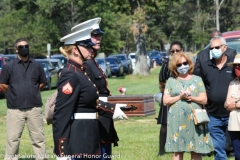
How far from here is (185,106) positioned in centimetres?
826

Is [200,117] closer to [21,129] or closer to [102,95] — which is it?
[102,95]

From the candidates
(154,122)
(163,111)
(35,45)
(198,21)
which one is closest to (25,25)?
(35,45)

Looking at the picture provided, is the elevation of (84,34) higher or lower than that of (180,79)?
higher

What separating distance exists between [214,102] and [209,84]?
0.28 m

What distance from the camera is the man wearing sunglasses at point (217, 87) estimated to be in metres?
8.82

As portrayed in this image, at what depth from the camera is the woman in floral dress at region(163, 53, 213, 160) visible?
323 inches

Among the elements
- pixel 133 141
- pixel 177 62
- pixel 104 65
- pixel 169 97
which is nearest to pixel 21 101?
pixel 169 97

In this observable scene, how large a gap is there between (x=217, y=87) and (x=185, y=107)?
0.84m

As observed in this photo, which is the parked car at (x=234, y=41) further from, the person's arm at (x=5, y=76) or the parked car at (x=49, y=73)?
the parked car at (x=49, y=73)

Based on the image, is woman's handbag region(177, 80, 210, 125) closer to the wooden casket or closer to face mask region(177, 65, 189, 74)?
face mask region(177, 65, 189, 74)

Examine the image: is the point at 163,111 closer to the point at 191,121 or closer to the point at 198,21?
the point at 191,121

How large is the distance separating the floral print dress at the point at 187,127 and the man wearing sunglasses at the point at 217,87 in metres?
0.63

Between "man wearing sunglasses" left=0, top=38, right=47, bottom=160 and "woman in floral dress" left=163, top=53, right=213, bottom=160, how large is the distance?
2.59m

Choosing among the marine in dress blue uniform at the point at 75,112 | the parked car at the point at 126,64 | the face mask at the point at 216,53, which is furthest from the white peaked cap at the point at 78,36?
the parked car at the point at 126,64
